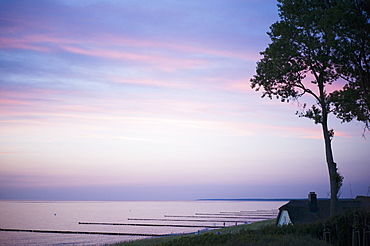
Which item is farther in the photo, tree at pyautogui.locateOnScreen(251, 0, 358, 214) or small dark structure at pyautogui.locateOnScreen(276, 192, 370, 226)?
small dark structure at pyautogui.locateOnScreen(276, 192, 370, 226)

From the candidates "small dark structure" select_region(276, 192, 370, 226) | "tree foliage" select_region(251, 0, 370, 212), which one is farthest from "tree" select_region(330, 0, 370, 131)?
"small dark structure" select_region(276, 192, 370, 226)

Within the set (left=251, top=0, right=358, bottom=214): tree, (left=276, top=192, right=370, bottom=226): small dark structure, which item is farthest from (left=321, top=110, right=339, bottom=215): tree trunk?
(left=276, top=192, right=370, bottom=226): small dark structure

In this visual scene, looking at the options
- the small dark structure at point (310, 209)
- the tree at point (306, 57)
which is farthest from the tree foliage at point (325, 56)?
the small dark structure at point (310, 209)

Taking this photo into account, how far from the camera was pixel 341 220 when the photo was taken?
68.0 feet

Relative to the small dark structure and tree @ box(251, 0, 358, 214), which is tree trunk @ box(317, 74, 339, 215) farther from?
the small dark structure

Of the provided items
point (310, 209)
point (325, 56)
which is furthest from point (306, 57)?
point (310, 209)

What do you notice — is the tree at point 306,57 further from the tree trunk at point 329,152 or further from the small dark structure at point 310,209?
the small dark structure at point 310,209

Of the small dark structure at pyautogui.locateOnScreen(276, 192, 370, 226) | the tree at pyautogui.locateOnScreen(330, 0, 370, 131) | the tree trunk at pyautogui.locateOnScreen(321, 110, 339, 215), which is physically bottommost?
the small dark structure at pyautogui.locateOnScreen(276, 192, 370, 226)

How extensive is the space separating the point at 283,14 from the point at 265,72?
4299 mm

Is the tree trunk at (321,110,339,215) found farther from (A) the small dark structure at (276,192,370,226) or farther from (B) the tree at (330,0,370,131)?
(A) the small dark structure at (276,192,370,226)

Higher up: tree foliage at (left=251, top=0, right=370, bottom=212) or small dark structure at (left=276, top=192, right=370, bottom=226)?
tree foliage at (left=251, top=0, right=370, bottom=212)

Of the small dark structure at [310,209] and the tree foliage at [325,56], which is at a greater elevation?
the tree foliage at [325,56]

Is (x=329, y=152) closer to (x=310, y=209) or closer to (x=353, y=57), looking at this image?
(x=353, y=57)

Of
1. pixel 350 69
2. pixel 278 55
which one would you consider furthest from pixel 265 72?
pixel 350 69
